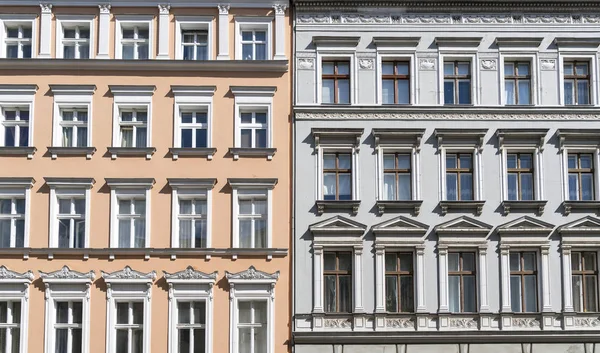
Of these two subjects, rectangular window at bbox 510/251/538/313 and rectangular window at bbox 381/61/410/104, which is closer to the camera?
rectangular window at bbox 510/251/538/313

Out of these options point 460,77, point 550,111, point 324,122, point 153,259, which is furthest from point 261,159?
point 550,111

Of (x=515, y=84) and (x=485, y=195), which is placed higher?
(x=515, y=84)

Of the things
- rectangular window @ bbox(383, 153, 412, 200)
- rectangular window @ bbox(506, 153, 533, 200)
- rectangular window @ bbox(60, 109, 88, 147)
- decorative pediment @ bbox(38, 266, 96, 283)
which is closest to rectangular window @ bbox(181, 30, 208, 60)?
rectangular window @ bbox(60, 109, 88, 147)

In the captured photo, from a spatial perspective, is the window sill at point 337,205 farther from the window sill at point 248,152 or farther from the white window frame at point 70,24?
the white window frame at point 70,24

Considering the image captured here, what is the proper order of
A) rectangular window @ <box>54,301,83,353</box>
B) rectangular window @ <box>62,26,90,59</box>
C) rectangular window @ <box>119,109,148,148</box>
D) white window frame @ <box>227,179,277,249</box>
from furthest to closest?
rectangular window @ <box>62,26,90,59</box>, rectangular window @ <box>119,109,148,148</box>, white window frame @ <box>227,179,277,249</box>, rectangular window @ <box>54,301,83,353</box>

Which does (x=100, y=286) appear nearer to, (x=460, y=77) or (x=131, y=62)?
(x=131, y=62)

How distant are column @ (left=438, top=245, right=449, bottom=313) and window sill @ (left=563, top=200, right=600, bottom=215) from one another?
3959 millimetres

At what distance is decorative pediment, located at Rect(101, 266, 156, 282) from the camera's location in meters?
30.1

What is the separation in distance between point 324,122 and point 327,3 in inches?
156

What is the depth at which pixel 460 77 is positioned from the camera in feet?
105

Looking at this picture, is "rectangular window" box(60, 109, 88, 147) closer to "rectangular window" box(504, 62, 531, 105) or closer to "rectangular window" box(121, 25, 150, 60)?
"rectangular window" box(121, 25, 150, 60)

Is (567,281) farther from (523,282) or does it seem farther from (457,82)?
(457,82)

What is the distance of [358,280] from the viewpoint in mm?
30422

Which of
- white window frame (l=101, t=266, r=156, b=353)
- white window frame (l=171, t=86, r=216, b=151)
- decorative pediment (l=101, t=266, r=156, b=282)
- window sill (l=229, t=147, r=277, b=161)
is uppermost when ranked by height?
white window frame (l=171, t=86, r=216, b=151)
